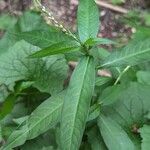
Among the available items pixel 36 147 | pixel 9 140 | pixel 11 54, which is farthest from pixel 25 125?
pixel 11 54

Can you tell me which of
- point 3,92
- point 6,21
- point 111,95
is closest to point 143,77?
point 111,95

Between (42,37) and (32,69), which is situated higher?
(42,37)

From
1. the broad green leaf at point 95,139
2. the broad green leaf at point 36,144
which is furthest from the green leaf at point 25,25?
the broad green leaf at point 95,139

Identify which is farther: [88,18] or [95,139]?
[95,139]

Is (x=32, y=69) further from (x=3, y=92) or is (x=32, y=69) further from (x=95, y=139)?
(x=95, y=139)

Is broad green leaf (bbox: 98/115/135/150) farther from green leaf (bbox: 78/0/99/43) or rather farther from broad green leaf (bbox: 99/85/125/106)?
green leaf (bbox: 78/0/99/43)

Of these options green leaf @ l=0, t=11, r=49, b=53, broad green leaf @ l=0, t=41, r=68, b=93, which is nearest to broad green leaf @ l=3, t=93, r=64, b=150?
broad green leaf @ l=0, t=41, r=68, b=93

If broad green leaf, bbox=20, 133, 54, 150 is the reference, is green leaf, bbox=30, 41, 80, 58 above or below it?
above

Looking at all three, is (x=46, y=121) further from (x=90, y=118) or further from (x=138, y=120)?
(x=138, y=120)
